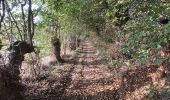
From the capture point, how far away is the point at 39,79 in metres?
19.9

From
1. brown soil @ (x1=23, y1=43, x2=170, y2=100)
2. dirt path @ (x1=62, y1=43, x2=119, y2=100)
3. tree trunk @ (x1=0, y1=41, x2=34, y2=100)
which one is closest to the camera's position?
tree trunk @ (x1=0, y1=41, x2=34, y2=100)

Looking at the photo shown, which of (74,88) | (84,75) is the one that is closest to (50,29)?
(84,75)

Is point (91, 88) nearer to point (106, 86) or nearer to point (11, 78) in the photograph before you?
point (106, 86)

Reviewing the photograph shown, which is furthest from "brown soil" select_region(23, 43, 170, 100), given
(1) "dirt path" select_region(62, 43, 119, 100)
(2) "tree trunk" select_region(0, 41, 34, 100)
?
(2) "tree trunk" select_region(0, 41, 34, 100)

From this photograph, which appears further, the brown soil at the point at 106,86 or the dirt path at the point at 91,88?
the dirt path at the point at 91,88

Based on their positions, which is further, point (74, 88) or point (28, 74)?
point (28, 74)

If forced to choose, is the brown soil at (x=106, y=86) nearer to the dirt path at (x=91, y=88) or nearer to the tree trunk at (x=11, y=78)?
the dirt path at (x=91, y=88)

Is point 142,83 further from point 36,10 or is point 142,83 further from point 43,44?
point 43,44

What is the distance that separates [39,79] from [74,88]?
3599 millimetres

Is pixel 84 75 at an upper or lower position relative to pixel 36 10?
lower

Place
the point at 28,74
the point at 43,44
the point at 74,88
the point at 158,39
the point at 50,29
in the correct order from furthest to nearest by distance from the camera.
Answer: the point at 50,29 → the point at 43,44 → the point at 28,74 → the point at 74,88 → the point at 158,39

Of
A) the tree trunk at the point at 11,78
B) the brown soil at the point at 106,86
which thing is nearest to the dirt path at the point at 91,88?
the brown soil at the point at 106,86

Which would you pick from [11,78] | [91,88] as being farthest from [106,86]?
[11,78]

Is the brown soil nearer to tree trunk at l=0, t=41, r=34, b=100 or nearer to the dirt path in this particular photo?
the dirt path
